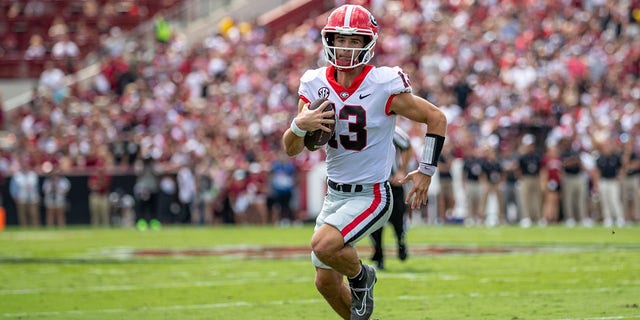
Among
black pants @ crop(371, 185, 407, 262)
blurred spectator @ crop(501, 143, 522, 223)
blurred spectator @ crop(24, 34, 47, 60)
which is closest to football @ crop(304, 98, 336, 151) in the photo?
black pants @ crop(371, 185, 407, 262)

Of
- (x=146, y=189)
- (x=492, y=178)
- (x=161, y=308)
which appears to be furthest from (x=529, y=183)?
(x=161, y=308)

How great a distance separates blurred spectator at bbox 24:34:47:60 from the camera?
3011 centimetres

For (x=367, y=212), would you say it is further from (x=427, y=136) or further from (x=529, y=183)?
(x=529, y=183)

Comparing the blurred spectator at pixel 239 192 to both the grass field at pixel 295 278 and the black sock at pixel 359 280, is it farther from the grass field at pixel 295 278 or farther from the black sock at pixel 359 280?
the black sock at pixel 359 280

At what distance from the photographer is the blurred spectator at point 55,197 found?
83.6 ft

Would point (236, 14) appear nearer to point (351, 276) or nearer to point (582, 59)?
point (582, 59)

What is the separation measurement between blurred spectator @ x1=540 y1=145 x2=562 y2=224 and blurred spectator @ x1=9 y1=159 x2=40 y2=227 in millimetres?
10817

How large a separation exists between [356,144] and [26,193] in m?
19.5

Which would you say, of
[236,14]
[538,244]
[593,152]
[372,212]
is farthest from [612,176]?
[372,212]

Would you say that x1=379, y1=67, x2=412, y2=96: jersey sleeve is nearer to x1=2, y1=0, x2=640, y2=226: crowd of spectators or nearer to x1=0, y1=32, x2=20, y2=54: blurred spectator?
x1=2, y1=0, x2=640, y2=226: crowd of spectators

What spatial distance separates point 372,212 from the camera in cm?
717

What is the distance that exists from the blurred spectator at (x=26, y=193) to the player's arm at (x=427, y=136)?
1947 centimetres

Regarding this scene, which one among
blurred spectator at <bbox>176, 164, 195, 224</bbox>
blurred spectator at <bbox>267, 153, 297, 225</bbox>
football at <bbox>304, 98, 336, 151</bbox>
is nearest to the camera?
football at <bbox>304, 98, 336, 151</bbox>

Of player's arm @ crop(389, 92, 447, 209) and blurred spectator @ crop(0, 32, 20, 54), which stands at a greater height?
blurred spectator @ crop(0, 32, 20, 54)
